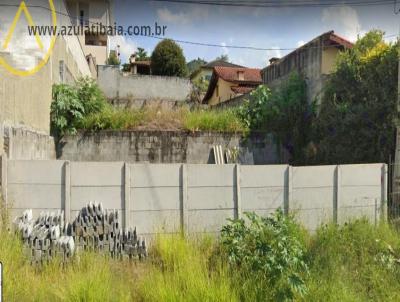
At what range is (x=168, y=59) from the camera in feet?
71.1

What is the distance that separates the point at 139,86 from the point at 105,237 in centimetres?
1347

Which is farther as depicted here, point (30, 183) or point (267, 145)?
point (267, 145)

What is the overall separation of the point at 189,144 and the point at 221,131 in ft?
3.40

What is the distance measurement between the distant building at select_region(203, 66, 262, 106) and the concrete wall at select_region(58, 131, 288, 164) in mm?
11420

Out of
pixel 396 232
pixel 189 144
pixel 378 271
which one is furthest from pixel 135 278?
pixel 189 144

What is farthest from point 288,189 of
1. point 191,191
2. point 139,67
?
point 139,67

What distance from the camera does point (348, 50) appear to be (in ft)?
26.1

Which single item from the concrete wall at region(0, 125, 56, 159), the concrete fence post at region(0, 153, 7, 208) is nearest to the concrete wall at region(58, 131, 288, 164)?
the concrete wall at region(0, 125, 56, 159)

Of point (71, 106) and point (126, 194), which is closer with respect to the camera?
point (126, 194)

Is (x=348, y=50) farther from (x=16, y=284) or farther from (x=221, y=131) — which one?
(x=16, y=284)

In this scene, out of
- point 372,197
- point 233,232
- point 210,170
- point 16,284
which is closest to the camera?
point 16,284

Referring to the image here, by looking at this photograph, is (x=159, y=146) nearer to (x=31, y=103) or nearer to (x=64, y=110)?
(x=64, y=110)

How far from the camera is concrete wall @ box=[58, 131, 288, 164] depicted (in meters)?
8.65

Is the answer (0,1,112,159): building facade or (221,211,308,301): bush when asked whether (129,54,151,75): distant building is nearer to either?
(0,1,112,159): building facade
